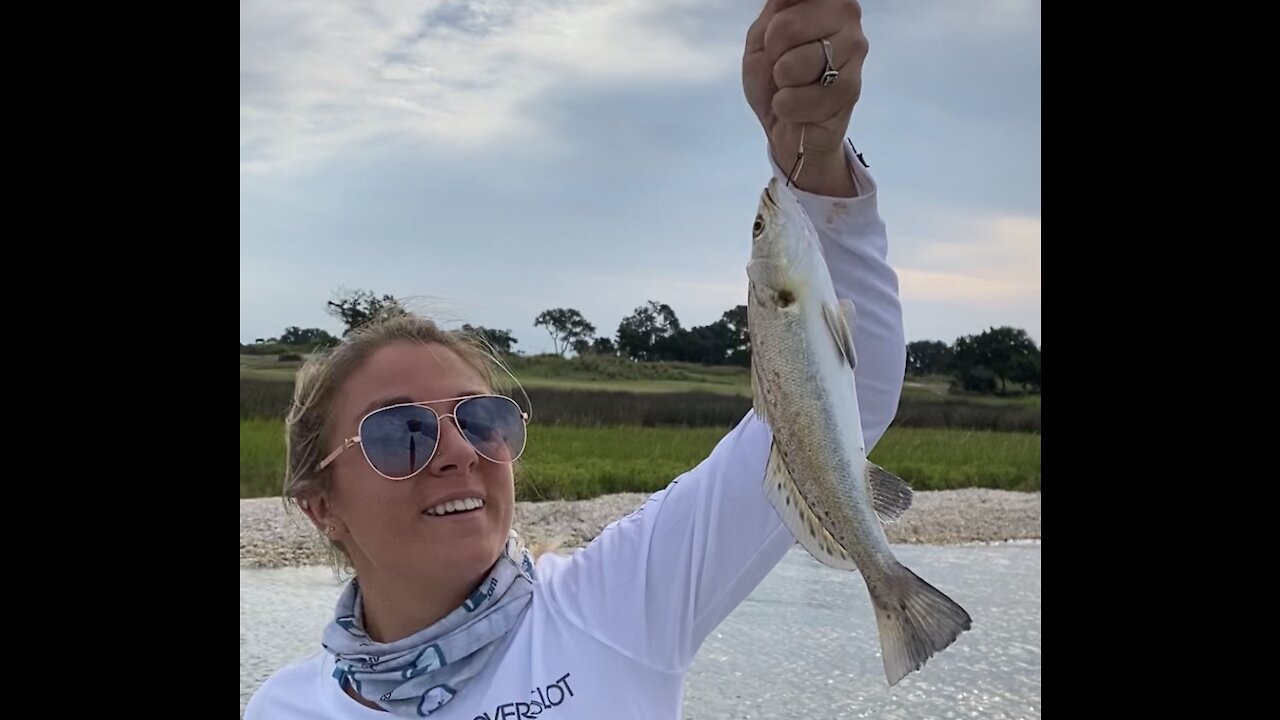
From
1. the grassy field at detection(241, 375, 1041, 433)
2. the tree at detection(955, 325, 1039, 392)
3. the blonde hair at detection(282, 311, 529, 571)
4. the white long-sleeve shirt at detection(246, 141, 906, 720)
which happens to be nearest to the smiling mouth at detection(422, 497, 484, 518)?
the white long-sleeve shirt at detection(246, 141, 906, 720)

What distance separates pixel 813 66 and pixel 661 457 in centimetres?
2718

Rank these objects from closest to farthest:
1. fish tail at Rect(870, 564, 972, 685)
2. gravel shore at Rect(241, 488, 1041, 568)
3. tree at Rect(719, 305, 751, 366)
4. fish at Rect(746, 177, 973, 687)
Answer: fish tail at Rect(870, 564, 972, 685)
fish at Rect(746, 177, 973, 687)
tree at Rect(719, 305, 751, 366)
gravel shore at Rect(241, 488, 1041, 568)

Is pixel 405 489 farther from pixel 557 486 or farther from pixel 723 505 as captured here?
pixel 557 486

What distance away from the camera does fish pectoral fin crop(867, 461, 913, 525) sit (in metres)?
1.58

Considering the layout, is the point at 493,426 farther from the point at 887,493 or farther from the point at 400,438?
the point at 887,493

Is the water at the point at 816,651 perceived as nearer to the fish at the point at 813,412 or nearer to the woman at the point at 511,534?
the woman at the point at 511,534

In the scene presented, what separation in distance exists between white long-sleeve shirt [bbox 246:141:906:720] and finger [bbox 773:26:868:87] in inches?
8.8

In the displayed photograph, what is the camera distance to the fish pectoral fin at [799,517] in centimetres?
156

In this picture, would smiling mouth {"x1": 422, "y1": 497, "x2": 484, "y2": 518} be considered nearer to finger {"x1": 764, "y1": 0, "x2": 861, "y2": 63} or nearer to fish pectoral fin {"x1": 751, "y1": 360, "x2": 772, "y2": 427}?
fish pectoral fin {"x1": 751, "y1": 360, "x2": 772, "y2": 427}

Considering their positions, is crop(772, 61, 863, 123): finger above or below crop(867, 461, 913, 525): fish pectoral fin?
above

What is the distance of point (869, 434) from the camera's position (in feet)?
6.32
